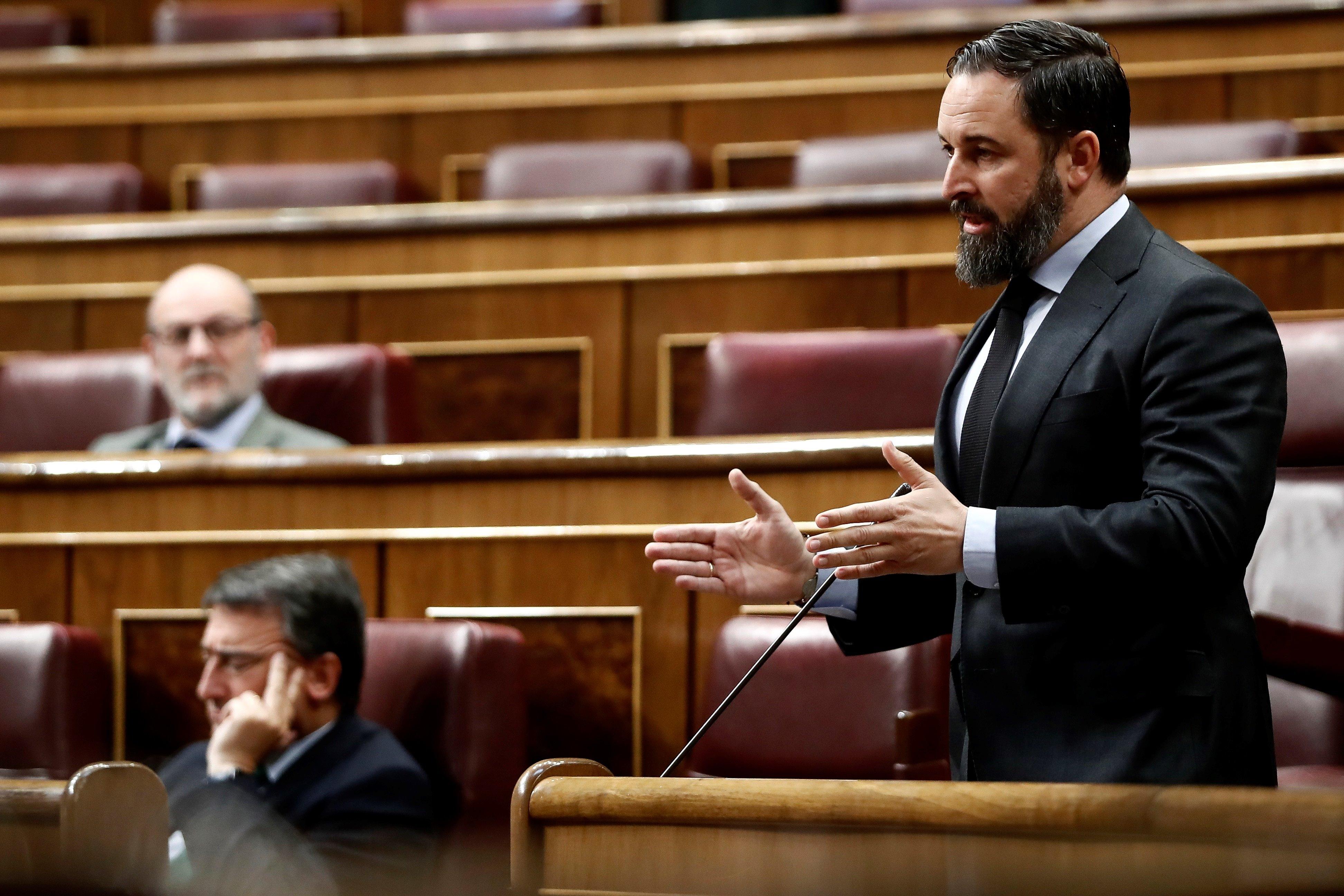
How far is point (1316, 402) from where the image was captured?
0.54m

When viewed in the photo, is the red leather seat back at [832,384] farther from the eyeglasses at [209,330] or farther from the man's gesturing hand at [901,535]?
the man's gesturing hand at [901,535]

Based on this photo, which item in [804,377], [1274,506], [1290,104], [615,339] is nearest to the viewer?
[1274,506]

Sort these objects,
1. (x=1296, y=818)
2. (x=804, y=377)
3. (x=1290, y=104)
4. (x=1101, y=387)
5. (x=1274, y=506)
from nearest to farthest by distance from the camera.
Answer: (x=1296, y=818), (x=1101, y=387), (x=1274, y=506), (x=804, y=377), (x=1290, y=104)

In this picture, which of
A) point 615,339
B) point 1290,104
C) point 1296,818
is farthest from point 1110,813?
point 1290,104

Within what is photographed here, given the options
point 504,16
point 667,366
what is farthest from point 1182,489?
point 504,16

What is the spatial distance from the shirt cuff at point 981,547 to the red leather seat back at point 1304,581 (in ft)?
0.67

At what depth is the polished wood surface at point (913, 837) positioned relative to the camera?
221 millimetres

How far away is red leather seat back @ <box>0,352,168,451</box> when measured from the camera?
79 cm

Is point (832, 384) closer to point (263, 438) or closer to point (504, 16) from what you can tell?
point (263, 438)

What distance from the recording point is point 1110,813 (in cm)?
26

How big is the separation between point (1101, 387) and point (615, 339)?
0.48 meters

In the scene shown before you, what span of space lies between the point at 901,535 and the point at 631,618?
0.86 ft

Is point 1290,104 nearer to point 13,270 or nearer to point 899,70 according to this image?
point 899,70

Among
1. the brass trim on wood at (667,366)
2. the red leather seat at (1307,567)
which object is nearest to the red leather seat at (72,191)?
the brass trim on wood at (667,366)
